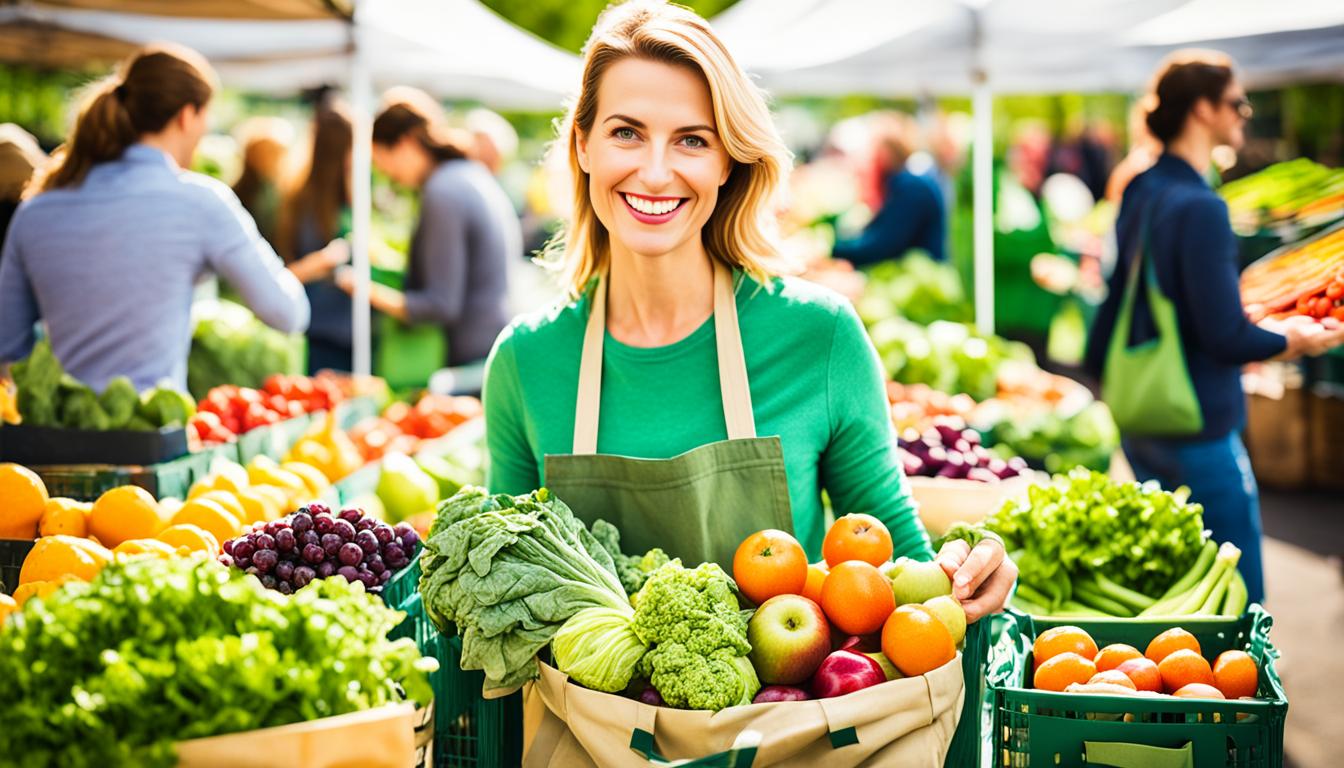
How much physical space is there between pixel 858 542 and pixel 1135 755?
0.59 meters

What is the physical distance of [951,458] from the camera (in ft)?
13.5

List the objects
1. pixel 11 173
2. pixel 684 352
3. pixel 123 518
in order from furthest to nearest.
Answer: pixel 11 173 → pixel 123 518 → pixel 684 352

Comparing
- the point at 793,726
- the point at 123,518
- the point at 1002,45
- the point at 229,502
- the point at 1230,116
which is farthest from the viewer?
the point at 1002,45

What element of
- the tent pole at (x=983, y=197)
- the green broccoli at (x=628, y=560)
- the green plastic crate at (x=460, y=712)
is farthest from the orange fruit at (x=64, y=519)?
the tent pole at (x=983, y=197)

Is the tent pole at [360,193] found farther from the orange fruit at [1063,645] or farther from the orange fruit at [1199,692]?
the orange fruit at [1199,692]

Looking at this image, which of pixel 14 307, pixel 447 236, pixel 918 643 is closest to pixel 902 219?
pixel 447 236

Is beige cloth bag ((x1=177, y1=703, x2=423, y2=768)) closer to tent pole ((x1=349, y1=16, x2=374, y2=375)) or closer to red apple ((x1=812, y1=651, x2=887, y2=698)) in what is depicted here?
red apple ((x1=812, y1=651, x2=887, y2=698))

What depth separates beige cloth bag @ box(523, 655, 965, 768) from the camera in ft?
6.16

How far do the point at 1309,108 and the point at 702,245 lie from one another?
37.3 feet

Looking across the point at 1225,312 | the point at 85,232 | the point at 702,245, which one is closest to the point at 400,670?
the point at 702,245

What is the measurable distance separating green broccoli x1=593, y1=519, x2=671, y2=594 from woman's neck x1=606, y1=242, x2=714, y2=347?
457mm

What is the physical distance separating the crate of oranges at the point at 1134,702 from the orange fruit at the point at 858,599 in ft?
1.04

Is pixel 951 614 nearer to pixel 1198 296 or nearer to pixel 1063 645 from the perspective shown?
pixel 1063 645

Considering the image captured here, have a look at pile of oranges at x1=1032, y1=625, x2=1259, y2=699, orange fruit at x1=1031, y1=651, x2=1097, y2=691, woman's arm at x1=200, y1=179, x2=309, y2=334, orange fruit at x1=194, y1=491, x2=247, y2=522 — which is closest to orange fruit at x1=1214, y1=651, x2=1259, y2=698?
pile of oranges at x1=1032, y1=625, x2=1259, y2=699
